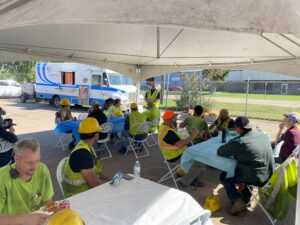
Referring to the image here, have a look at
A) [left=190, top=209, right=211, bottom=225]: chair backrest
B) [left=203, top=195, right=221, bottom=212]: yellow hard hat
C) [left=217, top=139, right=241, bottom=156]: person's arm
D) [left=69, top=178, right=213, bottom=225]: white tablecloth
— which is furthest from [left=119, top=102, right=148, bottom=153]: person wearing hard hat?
[left=190, top=209, right=211, bottom=225]: chair backrest

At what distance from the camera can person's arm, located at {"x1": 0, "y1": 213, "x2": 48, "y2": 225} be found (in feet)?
5.74

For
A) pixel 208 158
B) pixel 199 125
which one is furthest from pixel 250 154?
pixel 199 125

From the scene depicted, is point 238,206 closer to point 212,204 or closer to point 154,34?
point 212,204

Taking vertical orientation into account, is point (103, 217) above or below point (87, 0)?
below

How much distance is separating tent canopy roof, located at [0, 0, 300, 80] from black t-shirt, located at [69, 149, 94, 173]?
46.8 inches

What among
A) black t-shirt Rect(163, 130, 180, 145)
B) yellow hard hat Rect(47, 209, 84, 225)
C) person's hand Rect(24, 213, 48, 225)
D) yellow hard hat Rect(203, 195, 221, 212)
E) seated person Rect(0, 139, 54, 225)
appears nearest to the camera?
yellow hard hat Rect(47, 209, 84, 225)

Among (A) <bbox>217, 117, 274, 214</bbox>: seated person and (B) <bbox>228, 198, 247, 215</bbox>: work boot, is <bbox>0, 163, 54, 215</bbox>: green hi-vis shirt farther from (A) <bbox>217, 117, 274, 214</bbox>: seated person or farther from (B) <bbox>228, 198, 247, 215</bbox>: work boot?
(B) <bbox>228, 198, 247, 215</bbox>: work boot

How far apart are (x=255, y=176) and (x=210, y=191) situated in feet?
4.30

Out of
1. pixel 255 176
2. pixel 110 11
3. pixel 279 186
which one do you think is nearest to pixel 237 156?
pixel 255 176

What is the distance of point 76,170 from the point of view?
2648 mm

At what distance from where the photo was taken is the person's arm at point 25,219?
1.75 m

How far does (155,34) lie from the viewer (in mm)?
5723

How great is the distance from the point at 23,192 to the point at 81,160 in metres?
0.59

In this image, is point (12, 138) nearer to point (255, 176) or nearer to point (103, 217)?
point (103, 217)
